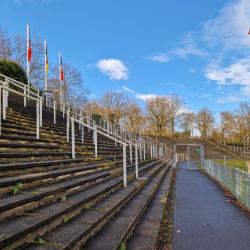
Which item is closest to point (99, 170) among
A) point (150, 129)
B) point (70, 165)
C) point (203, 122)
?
point (70, 165)

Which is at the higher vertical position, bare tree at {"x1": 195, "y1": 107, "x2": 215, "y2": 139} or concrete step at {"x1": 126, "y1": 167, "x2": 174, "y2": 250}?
bare tree at {"x1": 195, "y1": 107, "x2": 215, "y2": 139}

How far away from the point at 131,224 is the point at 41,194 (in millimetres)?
1307

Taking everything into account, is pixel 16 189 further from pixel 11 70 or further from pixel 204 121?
pixel 204 121

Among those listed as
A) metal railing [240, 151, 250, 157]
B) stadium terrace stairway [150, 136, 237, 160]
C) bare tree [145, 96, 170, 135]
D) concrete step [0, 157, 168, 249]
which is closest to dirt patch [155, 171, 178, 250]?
concrete step [0, 157, 168, 249]

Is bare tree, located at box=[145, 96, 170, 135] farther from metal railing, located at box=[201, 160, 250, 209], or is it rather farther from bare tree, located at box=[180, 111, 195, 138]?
metal railing, located at box=[201, 160, 250, 209]

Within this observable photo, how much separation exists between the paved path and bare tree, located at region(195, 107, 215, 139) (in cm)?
4252

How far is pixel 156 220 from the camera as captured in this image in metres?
3.39

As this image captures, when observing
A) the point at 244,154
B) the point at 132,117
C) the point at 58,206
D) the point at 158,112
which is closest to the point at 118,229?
the point at 58,206

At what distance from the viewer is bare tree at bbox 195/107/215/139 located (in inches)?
1774

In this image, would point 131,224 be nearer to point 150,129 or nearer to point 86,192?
point 86,192

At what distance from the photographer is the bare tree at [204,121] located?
45062 mm

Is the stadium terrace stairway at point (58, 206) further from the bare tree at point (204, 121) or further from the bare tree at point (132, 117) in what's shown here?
the bare tree at point (204, 121)

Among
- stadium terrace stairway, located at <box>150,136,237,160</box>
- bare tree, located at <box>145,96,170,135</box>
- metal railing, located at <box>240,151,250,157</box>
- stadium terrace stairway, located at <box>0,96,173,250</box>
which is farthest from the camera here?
Answer: bare tree, located at <box>145,96,170,135</box>

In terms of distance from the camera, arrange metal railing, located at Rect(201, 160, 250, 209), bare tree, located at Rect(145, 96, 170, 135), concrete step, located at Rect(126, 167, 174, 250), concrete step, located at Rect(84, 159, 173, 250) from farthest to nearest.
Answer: bare tree, located at Rect(145, 96, 170, 135) → metal railing, located at Rect(201, 160, 250, 209) → concrete step, located at Rect(126, 167, 174, 250) → concrete step, located at Rect(84, 159, 173, 250)
